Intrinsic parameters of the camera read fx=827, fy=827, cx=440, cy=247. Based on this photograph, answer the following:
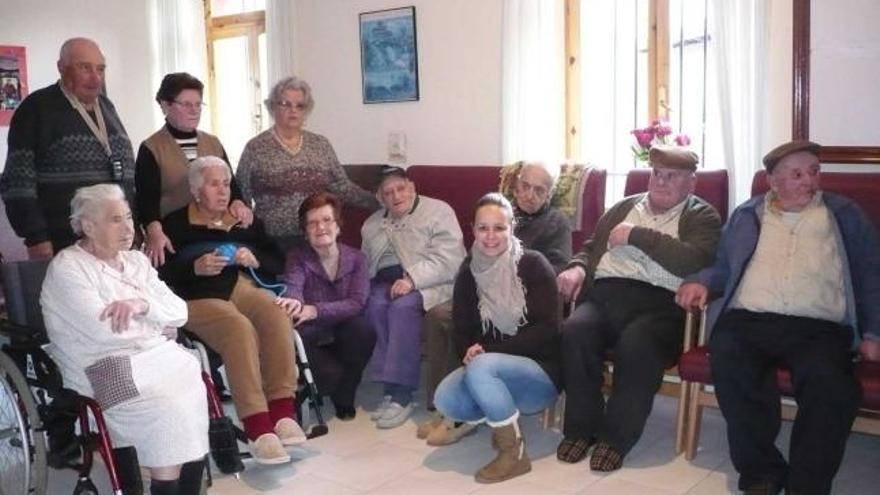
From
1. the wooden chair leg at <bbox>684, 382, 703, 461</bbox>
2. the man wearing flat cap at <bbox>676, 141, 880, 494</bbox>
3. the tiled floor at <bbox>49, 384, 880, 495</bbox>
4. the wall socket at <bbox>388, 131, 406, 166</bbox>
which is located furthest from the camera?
the wall socket at <bbox>388, 131, 406, 166</bbox>

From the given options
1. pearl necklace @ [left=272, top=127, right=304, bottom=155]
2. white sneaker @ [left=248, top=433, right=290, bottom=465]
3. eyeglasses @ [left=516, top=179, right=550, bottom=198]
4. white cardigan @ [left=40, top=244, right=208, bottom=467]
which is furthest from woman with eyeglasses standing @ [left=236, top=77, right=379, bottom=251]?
white cardigan @ [left=40, top=244, right=208, bottom=467]

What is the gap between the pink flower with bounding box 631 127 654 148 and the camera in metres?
3.79

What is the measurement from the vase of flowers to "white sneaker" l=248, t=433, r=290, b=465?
2073 mm

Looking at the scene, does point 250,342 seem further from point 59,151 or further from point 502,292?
point 59,151

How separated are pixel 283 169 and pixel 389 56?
1.61m

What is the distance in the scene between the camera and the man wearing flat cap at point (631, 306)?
282cm

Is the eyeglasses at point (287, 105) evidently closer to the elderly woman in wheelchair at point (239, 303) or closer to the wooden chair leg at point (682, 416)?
the elderly woman in wheelchair at point (239, 303)

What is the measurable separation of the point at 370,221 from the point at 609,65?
154 centimetres

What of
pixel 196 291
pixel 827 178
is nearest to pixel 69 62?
pixel 196 291

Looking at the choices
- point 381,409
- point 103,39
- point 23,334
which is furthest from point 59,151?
point 103,39

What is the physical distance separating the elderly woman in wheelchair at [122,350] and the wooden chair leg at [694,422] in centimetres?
165

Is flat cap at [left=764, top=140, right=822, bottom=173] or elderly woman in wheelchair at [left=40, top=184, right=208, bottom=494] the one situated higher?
flat cap at [left=764, top=140, right=822, bottom=173]

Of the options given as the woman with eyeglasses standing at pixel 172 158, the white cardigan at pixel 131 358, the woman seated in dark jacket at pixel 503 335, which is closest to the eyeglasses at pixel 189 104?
the woman with eyeglasses standing at pixel 172 158

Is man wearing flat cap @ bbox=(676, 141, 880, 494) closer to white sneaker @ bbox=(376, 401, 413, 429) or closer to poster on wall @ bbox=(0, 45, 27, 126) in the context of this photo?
white sneaker @ bbox=(376, 401, 413, 429)
